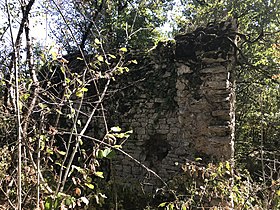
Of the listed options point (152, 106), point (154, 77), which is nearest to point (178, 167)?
point (152, 106)

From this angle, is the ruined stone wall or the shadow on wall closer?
the ruined stone wall

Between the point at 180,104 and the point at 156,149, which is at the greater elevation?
the point at 180,104

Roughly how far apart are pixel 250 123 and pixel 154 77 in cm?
500

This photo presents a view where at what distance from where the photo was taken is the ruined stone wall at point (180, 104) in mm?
4621

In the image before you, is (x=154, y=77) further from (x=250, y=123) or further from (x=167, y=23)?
(x=167, y=23)

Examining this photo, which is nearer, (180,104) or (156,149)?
(180,104)

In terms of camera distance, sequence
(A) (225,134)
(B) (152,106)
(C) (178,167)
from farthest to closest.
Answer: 1. (B) (152,106)
2. (C) (178,167)
3. (A) (225,134)

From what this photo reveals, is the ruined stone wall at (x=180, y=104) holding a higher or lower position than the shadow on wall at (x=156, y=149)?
higher

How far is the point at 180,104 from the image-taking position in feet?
16.4

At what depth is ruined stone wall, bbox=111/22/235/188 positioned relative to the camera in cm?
462

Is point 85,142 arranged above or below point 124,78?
below

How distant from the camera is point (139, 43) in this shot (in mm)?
9898

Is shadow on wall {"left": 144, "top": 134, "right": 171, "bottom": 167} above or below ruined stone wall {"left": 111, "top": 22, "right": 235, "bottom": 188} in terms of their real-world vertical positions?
below

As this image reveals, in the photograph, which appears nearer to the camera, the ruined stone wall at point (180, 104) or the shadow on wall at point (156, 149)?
the ruined stone wall at point (180, 104)
